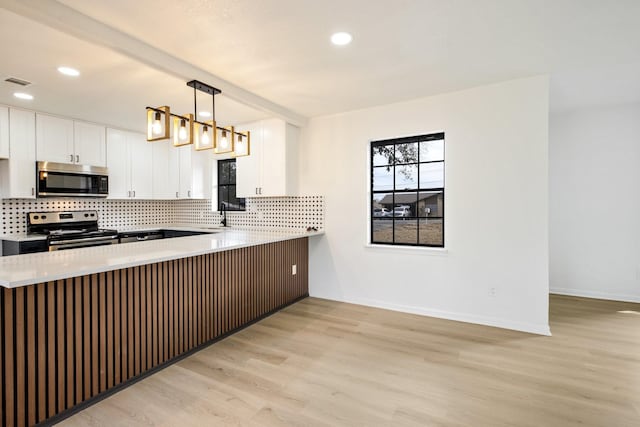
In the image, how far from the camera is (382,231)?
4.05 m

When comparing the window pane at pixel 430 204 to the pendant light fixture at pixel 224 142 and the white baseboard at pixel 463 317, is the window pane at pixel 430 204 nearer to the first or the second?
the white baseboard at pixel 463 317

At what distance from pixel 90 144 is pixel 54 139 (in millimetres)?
417

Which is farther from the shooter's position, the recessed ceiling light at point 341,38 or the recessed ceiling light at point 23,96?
the recessed ceiling light at point 23,96

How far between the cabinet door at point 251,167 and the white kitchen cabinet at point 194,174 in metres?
1.06

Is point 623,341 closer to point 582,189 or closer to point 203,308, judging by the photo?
point 582,189

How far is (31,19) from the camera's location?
1.95 metres

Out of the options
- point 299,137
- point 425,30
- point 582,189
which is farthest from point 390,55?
point 582,189

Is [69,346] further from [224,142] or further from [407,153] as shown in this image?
[407,153]

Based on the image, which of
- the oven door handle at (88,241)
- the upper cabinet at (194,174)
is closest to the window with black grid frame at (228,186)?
the upper cabinet at (194,174)

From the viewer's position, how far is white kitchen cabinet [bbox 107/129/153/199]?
4.76m

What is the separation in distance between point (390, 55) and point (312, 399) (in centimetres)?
259

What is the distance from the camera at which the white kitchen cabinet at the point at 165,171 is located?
5.29 meters

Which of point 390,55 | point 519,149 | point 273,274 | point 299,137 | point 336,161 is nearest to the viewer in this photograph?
point 390,55

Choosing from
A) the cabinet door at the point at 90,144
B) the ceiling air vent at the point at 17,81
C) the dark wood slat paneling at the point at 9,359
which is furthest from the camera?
the cabinet door at the point at 90,144
